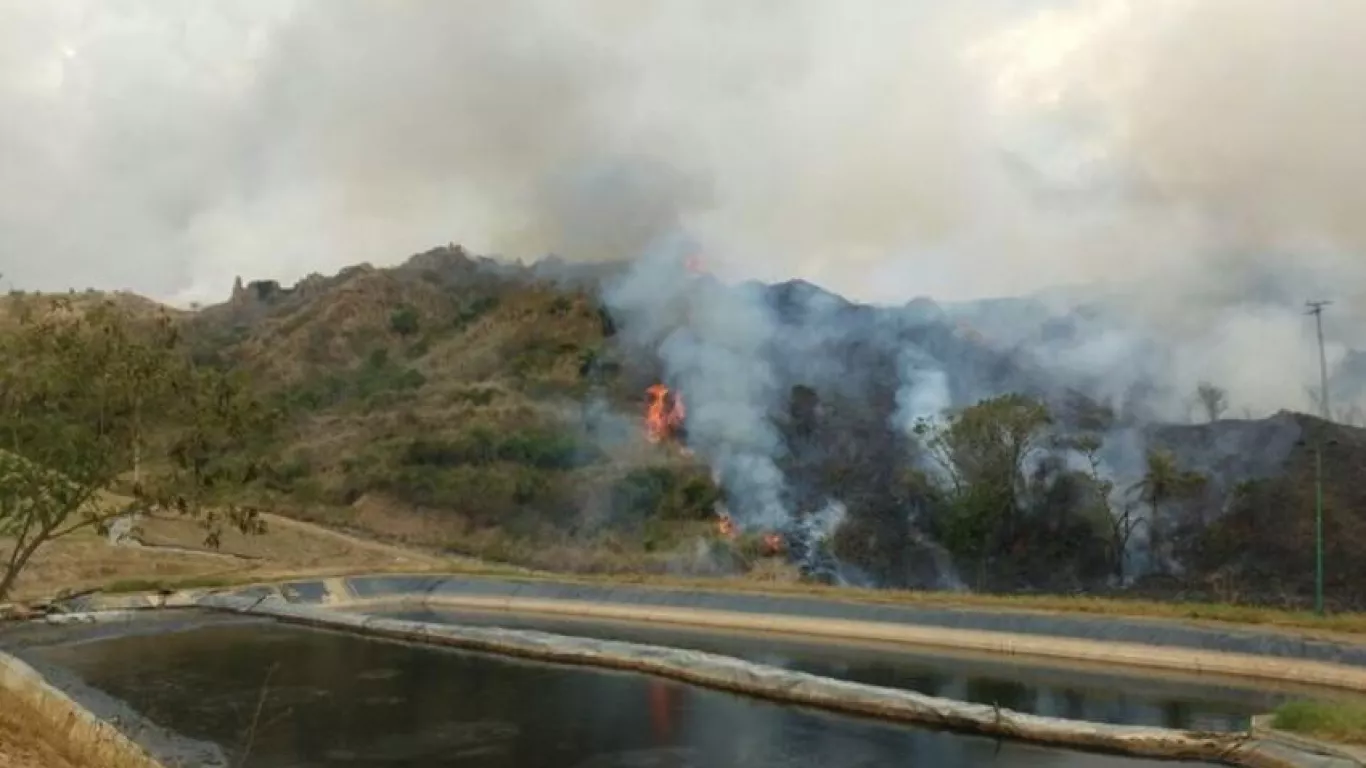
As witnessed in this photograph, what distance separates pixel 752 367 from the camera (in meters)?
85.4

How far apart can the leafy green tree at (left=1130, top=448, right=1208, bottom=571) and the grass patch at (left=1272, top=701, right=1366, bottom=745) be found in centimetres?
3727

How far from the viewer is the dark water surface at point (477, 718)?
2031 centimetres

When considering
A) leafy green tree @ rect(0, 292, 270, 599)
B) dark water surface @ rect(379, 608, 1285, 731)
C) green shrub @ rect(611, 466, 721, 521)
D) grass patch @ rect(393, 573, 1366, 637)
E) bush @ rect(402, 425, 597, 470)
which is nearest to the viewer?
leafy green tree @ rect(0, 292, 270, 599)

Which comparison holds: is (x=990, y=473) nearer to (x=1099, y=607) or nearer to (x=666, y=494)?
(x=666, y=494)

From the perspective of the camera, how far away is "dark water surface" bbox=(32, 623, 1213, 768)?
2031 cm

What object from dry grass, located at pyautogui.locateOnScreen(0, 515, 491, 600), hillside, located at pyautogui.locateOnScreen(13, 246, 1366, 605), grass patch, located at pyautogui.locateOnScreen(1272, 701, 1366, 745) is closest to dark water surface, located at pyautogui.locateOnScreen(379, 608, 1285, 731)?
grass patch, located at pyautogui.locateOnScreen(1272, 701, 1366, 745)

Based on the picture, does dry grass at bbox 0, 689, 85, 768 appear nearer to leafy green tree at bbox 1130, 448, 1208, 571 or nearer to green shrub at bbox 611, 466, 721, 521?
leafy green tree at bbox 1130, 448, 1208, 571

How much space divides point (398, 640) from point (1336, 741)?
26.7m

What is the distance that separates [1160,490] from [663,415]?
125 ft

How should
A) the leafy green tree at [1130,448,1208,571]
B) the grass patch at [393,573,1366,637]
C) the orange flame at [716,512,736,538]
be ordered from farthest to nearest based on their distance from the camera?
1. the orange flame at [716,512,736,538]
2. the leafy green tree at [1130,448,1208,571]
3. the grass patch at [393,573,1366,637]

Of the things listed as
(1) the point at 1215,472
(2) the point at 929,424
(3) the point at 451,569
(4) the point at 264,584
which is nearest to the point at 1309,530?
(1) the point at 1215,472

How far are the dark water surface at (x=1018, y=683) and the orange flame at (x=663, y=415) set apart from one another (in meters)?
45.2

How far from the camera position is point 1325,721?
18.9 meters

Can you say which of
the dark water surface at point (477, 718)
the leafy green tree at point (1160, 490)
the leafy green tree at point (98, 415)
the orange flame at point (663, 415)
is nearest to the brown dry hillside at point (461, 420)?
the orange flame at point (663, 415)
